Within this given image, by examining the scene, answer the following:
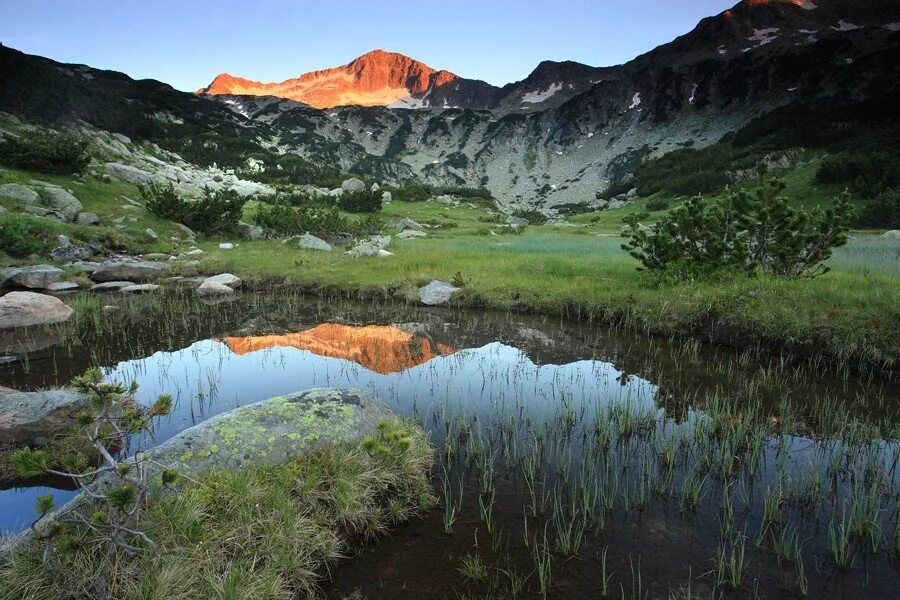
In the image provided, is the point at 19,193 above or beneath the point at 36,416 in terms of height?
above

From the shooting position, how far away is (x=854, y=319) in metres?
11.3

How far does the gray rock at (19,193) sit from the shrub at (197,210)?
254 inches

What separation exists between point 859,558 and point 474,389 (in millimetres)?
6421

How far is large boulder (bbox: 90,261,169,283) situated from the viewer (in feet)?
71.9

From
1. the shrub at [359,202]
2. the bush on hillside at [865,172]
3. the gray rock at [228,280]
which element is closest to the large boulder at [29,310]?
the gray rock at [228,280]

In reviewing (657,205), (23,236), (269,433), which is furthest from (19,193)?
(657,205)

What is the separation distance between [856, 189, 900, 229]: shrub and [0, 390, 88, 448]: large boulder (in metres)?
45.5

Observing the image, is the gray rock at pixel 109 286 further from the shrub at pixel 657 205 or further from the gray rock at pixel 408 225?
the shrub at pixel 657 205

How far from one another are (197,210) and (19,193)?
9392 millimetres

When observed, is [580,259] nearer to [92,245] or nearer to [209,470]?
[209,470]

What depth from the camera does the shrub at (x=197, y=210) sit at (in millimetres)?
32312

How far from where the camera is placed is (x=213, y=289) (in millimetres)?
20766

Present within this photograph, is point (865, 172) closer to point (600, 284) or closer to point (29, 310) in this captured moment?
point (600, 284)

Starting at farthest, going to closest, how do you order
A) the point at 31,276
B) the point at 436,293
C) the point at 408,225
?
the point at 408,225 → the point at 31,276 → the point at 436,293
